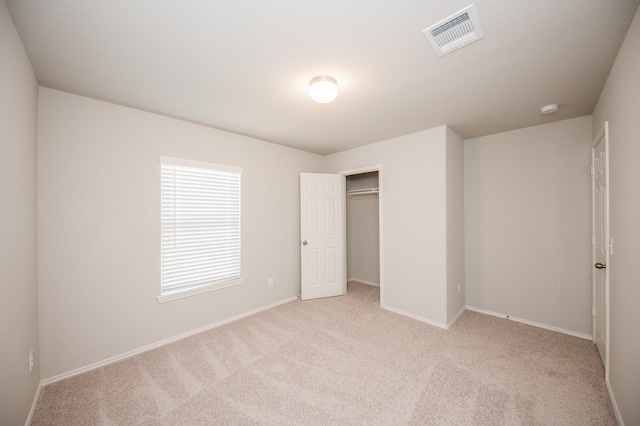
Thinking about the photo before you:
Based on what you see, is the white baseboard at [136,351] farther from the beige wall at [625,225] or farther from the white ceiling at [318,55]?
the beige wall at [625,225]

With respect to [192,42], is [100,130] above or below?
below

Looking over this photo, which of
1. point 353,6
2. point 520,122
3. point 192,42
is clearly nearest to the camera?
point 353,6

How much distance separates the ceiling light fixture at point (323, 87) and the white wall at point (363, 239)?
3113 millimetres

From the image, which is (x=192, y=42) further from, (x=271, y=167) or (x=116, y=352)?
(x=116, y=352)

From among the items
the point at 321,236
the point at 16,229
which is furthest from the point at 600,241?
the point at 16,229

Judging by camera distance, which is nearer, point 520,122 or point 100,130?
point 100,130

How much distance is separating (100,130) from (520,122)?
179 inches

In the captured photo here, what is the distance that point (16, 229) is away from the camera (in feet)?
5.01

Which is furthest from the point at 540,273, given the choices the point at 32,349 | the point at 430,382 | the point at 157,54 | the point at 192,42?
the point at 32,349

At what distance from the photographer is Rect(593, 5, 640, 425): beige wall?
139 centimetres

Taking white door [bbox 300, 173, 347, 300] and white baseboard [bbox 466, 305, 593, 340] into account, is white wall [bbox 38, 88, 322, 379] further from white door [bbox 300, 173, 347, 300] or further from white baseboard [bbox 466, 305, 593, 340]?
white baseboard [bbox 466, 305, 593, 340]

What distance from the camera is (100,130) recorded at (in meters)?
2.33

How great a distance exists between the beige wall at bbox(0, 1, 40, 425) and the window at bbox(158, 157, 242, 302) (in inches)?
38.2

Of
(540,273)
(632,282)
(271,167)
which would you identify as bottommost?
(540,273)
